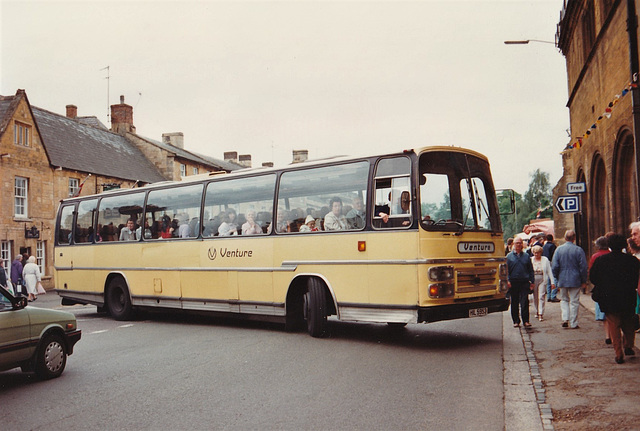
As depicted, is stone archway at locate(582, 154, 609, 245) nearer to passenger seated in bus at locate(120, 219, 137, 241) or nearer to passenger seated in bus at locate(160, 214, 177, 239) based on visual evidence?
passenger seated in bus at locate(160, 214, 177, 239)

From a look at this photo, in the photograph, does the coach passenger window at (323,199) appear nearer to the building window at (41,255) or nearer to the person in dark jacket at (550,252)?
the person in dark jacket at (550,252)

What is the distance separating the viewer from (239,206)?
12758 millimetres

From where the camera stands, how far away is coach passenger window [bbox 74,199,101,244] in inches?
635

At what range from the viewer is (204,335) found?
39.1 ft

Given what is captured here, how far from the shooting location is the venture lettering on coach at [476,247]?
9.98 metres

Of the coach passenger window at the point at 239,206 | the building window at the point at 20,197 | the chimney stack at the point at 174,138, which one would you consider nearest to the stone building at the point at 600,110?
the coach passenger window at the point at 239,206

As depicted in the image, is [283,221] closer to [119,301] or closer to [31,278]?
[119,301]

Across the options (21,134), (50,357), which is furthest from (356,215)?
(21,134)

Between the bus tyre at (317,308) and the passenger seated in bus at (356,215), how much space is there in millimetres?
1249

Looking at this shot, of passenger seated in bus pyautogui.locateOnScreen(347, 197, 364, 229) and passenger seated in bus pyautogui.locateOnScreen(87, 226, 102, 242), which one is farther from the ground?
passenger seated in bus pyautogui.locateOnScreen(347, 197, 364, 229)

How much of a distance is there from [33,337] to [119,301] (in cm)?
795

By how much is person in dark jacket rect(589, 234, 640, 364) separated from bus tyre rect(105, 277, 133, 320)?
420 inches

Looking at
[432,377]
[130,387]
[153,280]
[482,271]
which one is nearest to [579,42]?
[482,271]

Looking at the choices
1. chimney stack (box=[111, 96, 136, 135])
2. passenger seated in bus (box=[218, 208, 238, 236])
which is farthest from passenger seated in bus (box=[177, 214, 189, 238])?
chimney stack (box=[111, 96, 136, 135])
